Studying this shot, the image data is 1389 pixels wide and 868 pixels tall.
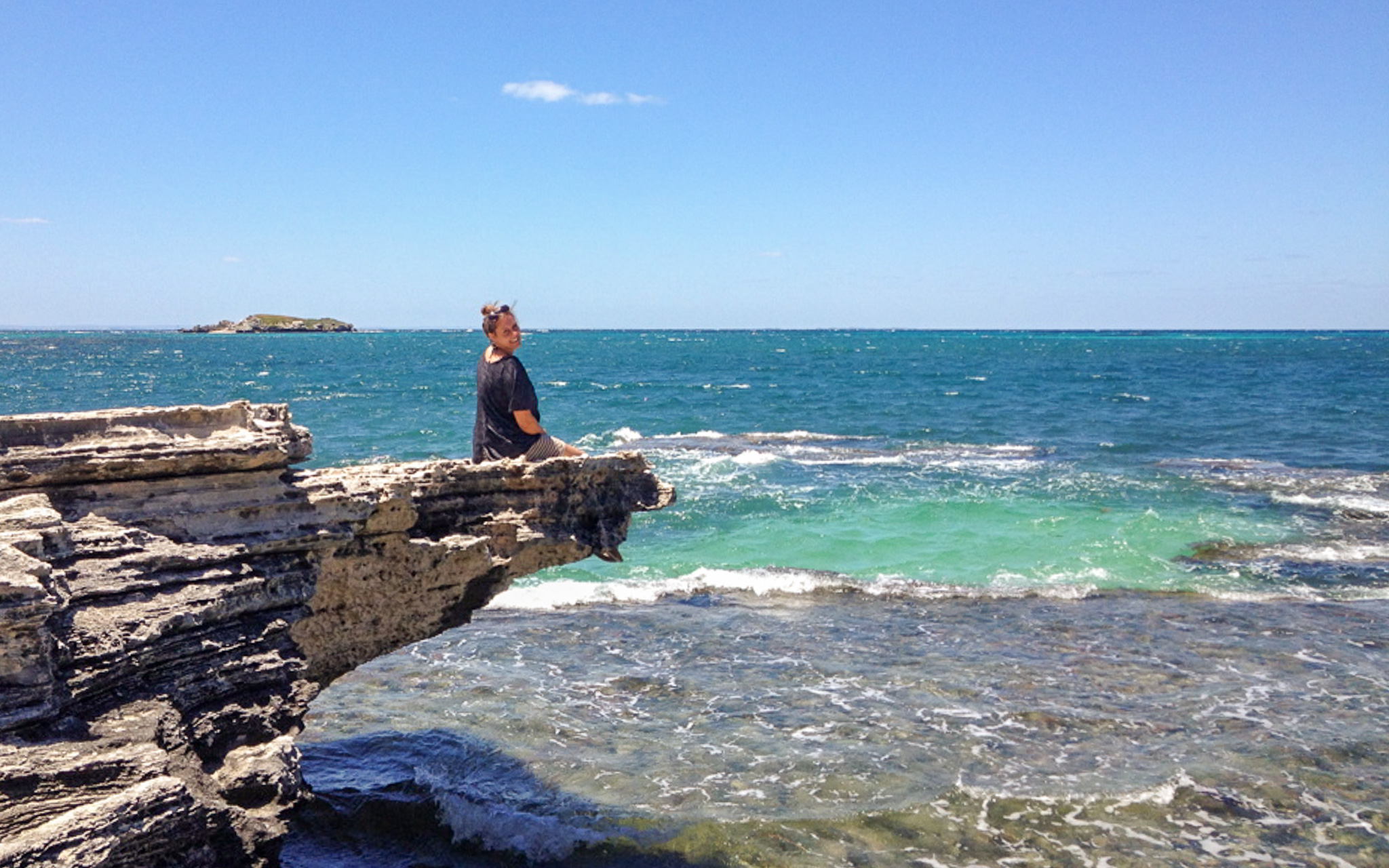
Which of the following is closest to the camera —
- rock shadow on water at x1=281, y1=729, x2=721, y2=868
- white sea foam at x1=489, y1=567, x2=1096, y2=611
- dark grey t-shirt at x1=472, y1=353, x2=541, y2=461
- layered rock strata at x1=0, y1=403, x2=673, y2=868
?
layered rock strata at x1=0, y1=403, x2=673, y2=868

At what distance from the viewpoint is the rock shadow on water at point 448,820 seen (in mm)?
6566

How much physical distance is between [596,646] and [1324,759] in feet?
22.7

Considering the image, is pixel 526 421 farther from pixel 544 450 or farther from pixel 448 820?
pixel 448 820

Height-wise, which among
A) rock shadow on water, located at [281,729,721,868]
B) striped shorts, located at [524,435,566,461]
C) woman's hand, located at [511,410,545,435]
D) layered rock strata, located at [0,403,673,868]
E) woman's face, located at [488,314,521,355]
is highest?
woman's face, located at [488,314,521,355]

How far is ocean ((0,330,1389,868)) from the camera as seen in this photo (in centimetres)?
693

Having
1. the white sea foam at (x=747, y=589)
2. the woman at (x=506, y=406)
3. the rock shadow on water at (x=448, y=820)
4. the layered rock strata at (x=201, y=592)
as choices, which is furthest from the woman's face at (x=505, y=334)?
the white sea foam at (x=747, y=589)

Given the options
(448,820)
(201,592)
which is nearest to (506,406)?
(201,592)

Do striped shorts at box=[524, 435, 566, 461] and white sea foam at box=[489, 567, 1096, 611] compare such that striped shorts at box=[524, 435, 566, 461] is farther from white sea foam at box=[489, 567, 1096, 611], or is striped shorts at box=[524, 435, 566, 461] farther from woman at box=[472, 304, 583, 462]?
white sea foam at box=[489, 567, 1096, 611]

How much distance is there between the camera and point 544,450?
6984 mm

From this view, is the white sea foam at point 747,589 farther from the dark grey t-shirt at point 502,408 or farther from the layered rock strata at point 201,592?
the layered rock strata at point 201,592

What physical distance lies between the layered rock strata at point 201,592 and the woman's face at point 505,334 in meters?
0.87

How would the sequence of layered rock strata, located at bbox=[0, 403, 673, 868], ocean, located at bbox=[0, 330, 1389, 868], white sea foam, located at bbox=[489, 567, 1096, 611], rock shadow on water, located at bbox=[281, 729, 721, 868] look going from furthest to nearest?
white sea foam, located at bbox=[489, 567, 1096, 611] → ocean, located at bbox=[0, 330, 1389, 868] → rock shadow on water, located at bbox=[281, 729, 721, 868] → layered rock strata, located at bbox=[0, 403, 673, 868]

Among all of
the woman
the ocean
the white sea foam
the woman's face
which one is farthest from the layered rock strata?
the white sea foam

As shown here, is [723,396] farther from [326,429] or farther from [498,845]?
[498,845]
